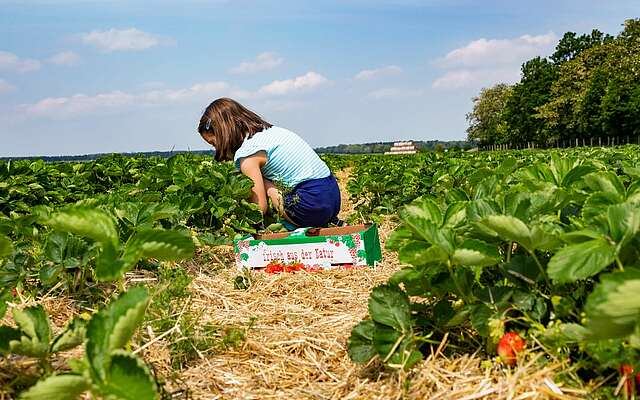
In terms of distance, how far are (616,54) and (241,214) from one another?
50968 mm

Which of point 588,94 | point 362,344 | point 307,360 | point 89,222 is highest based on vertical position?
point 588,94

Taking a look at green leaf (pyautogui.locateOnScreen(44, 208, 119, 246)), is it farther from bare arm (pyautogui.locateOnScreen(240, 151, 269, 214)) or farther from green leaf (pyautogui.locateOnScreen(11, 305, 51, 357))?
bare arm (pyautogui.locateOnScreen(240, 151, 269, 214))

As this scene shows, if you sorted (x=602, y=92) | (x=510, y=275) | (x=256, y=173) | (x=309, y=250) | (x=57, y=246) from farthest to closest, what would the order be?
(x=602, y=92), (x=256, y=173), (x=309, y=250), (x=57, y=246), (x=510, y=275)

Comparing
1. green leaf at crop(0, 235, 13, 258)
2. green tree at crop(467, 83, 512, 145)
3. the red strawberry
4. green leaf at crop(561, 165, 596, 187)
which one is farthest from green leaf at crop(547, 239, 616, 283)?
green tree at crop(467, 83, 512, 145)

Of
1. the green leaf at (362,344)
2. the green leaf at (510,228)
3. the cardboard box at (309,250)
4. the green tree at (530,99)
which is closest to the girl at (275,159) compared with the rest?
the cardboard box at (309,250)

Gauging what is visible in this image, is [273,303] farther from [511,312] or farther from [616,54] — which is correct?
[616,54]

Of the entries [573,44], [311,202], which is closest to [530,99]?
[573,44]

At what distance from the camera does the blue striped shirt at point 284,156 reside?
5.19 m

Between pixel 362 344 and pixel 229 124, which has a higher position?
pixel 229 124

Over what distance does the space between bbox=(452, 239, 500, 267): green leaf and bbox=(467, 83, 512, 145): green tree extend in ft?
271

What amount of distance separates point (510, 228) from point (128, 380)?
1.11 m

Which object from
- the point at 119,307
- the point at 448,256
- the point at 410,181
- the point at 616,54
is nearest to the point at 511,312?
the point at 448,256

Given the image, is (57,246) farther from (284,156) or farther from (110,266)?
(284,156)

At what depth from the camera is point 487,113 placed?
85.8 m
